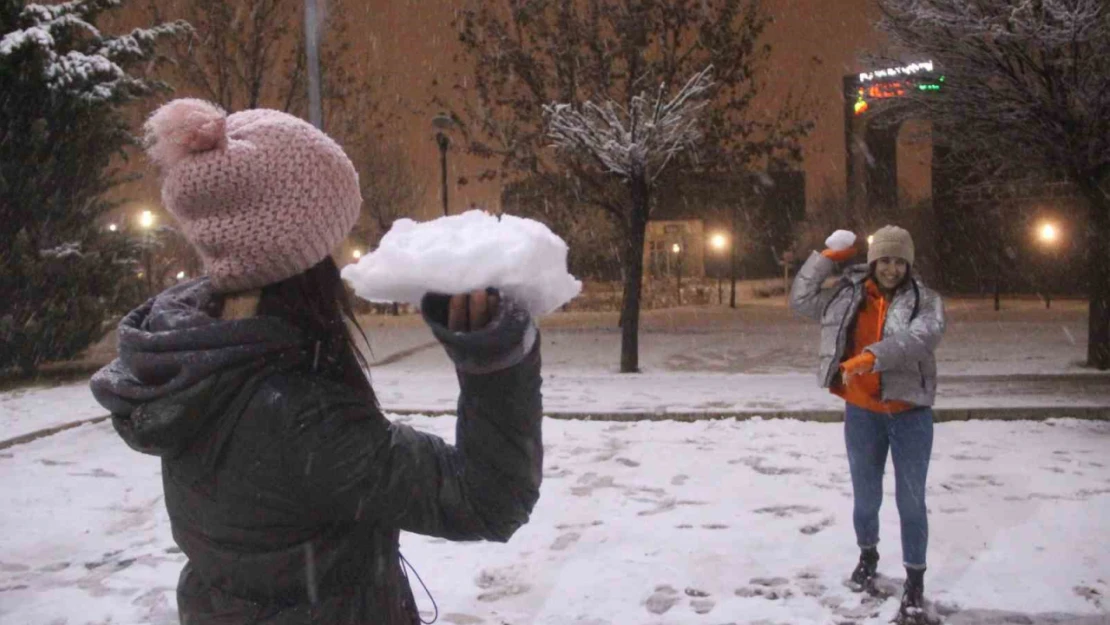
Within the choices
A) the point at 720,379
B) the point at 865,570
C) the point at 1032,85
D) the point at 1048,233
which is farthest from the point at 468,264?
the point at 1048,233

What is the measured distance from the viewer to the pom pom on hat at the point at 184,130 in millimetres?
1483

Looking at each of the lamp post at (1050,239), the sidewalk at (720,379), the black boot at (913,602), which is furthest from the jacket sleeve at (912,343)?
the lamp post at (1050,239)

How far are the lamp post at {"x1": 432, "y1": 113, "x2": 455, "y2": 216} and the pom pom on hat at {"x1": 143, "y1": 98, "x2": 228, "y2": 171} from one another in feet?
57.7

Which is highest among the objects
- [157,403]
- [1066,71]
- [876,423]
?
[1066,71]

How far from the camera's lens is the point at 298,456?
1.40m

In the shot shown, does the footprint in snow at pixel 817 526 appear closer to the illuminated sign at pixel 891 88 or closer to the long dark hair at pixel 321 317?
the long dark hair at pixel 321 317

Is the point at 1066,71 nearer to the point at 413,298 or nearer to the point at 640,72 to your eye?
the point at 640,72

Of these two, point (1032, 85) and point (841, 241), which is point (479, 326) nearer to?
point (841, 241)

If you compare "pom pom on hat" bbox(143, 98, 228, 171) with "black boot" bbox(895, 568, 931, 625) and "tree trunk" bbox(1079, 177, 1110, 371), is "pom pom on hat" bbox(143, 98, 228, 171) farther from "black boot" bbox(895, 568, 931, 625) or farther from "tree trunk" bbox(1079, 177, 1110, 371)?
"tree trunk" bbox(1079, 177, 1110, 371)

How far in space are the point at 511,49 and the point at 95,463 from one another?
1251 cm

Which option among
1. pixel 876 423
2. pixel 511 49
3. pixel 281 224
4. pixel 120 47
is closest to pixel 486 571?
pixel 876 423

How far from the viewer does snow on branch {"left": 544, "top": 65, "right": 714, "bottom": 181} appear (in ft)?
48.6

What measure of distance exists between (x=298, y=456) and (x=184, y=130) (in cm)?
57

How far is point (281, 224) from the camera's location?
1.49 meters
